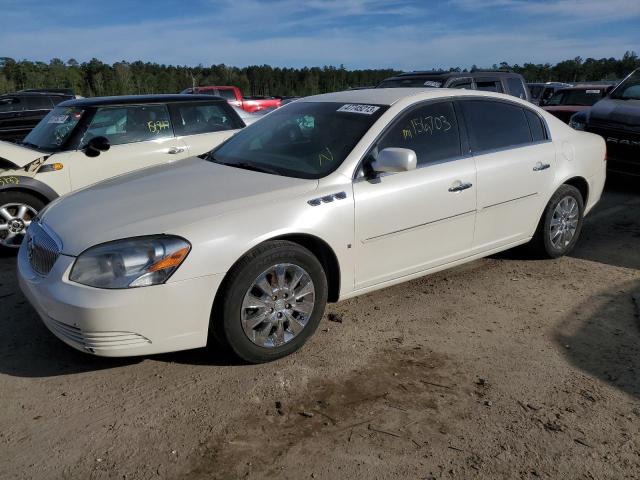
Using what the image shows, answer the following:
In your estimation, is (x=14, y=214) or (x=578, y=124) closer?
(x=14, y=214)

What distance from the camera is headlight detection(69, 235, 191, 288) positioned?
2885 millimetres

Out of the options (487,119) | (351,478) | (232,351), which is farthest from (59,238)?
(487,119)

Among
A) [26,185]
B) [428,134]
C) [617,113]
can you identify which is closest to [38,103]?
[26,185]

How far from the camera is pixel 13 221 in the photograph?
5.49 metres

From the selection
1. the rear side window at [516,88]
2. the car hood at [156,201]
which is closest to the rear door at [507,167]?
the car hood at [156,201]

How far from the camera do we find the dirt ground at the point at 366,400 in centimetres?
250

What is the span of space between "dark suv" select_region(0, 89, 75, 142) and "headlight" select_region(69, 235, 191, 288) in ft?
31.9

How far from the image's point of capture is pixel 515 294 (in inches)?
173

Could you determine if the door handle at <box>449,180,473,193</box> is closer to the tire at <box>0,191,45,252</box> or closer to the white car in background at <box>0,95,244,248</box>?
the white car in background at <box>0,95,244,248</box>

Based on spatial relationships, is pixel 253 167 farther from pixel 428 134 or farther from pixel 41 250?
pixel 41 250

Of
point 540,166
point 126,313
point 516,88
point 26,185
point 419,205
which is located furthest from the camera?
point 516,88

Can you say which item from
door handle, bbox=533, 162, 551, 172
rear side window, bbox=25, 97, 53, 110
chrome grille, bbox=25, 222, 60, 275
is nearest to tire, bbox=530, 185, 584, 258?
door handle, bbox=533, 162, 551, 172

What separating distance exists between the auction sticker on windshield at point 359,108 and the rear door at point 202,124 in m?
2.71

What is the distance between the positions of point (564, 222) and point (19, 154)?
5.35 metres
